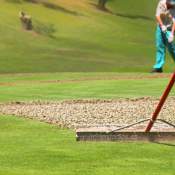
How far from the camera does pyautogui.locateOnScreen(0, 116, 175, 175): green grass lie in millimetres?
7613

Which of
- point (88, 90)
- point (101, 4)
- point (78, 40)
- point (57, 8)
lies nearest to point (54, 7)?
point (57, 8)

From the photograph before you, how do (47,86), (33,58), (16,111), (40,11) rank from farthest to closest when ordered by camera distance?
1. (40,11)
2. (33,58)
3. (47,86)
4. (16,111)

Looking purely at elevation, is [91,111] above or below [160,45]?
below

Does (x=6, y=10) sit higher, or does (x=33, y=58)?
(x=6, y=10)

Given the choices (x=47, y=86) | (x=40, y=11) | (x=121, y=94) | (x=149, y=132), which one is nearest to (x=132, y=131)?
(x=149, y=132)

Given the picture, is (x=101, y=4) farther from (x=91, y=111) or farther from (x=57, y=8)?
(x=91, y=111)

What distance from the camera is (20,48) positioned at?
1741 inches

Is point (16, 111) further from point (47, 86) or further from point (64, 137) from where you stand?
point (47, 86)

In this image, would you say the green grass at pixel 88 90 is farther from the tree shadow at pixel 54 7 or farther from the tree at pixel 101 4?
the tree at pixel 101 4

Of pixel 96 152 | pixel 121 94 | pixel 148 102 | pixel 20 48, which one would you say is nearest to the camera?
pixel 96 152

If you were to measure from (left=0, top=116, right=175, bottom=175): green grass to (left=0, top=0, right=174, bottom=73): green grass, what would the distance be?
25356 millimetres

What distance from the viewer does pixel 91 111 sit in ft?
44.9

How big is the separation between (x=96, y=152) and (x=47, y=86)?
1141 cm

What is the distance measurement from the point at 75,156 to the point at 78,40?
45150mm
